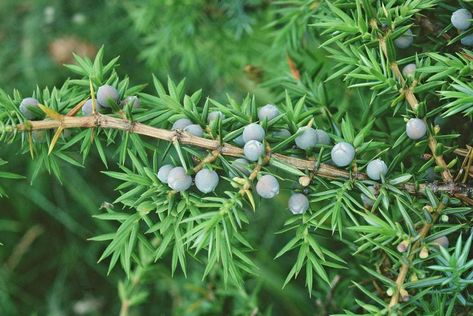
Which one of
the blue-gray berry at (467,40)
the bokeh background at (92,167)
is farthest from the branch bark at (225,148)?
the bokeh background at (92,167)

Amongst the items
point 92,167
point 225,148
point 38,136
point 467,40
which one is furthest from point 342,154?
point 92,167

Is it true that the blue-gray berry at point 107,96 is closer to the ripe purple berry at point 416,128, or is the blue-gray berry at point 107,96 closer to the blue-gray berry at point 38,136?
the blue-gray berry at point 38,136

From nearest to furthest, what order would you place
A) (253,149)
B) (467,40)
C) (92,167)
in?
(253,149) < (467,40) < (92,167)

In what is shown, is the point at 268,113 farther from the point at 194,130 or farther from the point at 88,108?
the point at 88,108

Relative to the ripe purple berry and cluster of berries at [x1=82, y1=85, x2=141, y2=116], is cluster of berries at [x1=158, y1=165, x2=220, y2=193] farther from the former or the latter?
the ripe purple berry

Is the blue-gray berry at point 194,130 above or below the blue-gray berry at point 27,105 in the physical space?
below

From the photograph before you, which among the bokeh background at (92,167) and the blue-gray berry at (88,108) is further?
the bokeh background at (92,167)
